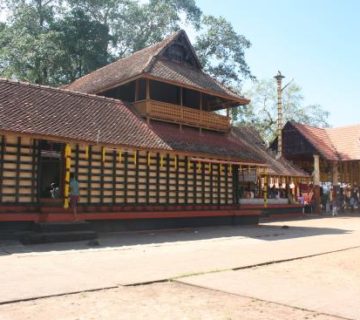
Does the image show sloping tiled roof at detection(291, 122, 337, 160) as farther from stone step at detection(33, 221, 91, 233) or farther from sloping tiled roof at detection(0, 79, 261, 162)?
stone step at detection(33, 221, 91, 233)

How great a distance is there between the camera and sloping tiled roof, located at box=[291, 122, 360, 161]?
31289 millimetres

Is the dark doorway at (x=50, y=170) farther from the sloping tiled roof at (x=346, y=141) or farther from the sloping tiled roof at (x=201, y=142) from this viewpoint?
the sloping tiled roof at (x=346, y=141)

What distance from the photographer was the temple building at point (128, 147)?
1398 cm

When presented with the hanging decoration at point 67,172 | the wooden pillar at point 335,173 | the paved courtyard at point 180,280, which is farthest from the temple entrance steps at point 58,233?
the wooden pillar at point 335,173

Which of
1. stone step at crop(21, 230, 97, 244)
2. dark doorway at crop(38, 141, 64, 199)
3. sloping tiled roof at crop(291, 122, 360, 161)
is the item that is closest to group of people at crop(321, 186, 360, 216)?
sloping tiled roof at crop(291, 122, 360, 161)

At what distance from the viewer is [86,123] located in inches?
614

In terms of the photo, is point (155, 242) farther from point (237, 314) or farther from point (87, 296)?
point (237, 314)

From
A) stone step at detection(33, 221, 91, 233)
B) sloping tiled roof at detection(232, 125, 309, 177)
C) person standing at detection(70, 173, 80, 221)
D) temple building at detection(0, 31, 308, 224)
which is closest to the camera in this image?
stone step at detection(33, 221, 91, 233)

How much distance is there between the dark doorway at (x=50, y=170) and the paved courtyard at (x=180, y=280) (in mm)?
3344

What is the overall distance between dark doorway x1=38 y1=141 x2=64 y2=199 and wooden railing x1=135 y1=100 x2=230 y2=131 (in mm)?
3921

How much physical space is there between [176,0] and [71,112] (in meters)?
27.1

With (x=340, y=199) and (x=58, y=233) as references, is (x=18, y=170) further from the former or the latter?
(x=340, y=199)

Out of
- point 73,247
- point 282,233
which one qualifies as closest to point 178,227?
point 282,233

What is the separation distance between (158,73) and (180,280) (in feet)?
39.6
